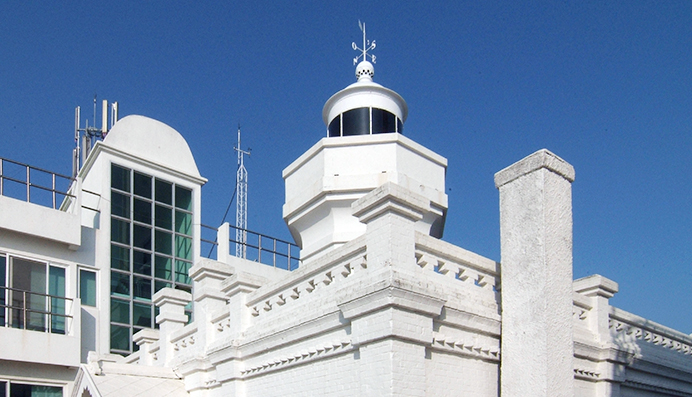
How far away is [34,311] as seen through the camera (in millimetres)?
18359

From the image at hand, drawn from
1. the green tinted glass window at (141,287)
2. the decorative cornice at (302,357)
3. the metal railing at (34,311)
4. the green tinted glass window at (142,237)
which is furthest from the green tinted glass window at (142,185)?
the decorative cornice at (302,357)

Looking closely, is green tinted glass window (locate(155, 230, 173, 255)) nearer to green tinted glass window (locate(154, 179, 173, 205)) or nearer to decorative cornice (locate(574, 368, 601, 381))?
green tinted glass window (locate(154, 179, 173, 205))

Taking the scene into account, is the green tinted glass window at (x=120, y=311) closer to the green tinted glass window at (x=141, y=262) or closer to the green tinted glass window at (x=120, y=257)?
the green tinted glass window at (x=120, y=257)

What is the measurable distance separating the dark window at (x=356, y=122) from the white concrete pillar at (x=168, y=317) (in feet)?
17.3

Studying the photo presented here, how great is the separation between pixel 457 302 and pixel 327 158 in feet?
19.3

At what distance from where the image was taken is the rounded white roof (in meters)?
22.8

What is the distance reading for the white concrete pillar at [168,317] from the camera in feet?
53.0

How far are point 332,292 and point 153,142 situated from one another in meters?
14.6

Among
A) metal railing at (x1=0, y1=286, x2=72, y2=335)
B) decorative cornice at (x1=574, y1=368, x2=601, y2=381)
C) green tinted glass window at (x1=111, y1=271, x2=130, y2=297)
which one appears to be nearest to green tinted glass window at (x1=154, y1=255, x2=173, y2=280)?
green tinted glass window at (x1=111, y1=271, x2=130, y2=297)

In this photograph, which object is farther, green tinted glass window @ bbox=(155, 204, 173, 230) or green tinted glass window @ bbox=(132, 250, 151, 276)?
green tinted glass window @ bbox=(155, 204, 173, 230)

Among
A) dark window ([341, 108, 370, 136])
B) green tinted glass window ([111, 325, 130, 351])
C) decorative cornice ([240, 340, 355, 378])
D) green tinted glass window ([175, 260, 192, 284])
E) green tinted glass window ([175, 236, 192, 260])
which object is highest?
dark window ([341, 108, 370, 136])

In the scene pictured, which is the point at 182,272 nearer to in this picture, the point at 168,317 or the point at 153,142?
the point at 153,142

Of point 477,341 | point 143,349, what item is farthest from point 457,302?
point 143,349

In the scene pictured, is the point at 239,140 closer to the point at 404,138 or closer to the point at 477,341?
the point at 404,138
